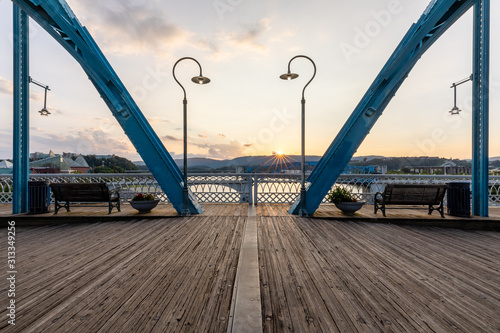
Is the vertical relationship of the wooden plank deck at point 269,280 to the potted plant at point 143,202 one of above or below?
below

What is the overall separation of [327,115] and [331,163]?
6.29m

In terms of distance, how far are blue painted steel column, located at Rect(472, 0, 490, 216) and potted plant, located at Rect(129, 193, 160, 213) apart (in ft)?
37.0

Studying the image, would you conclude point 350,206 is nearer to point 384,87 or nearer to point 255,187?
point 255,187

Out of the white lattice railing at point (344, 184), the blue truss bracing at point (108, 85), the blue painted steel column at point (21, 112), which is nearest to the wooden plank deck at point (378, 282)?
the white lattice railing at point (344, 184)

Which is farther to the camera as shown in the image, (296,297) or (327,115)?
(327,115)

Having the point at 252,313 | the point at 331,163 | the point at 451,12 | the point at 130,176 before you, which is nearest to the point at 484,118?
the point at 451,12

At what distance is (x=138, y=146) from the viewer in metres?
6.73

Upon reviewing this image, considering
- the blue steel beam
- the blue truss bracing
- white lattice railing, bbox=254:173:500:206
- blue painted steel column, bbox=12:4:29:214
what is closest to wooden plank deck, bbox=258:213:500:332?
the blue steel beam

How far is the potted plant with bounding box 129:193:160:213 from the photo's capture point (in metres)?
7.14

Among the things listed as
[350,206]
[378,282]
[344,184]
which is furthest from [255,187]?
[378,282]

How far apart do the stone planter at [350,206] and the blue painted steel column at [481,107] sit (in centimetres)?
382

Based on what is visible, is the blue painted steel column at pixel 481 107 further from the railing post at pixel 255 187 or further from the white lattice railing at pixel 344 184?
the railing post at pixel 255 187

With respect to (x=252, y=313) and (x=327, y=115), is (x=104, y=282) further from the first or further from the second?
(x=327, y=115)

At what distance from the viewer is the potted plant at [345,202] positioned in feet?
22.4
